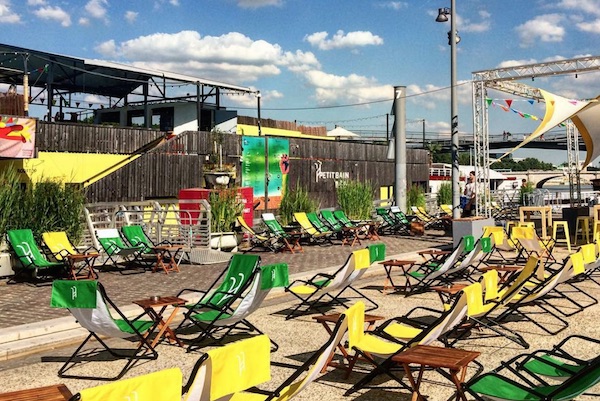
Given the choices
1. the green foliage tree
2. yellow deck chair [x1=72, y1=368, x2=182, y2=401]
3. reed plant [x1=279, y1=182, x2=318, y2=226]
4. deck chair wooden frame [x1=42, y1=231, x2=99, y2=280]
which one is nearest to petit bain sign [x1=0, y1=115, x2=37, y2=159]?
reed plant [x1=279, y1=182, x2=318, y2=226]

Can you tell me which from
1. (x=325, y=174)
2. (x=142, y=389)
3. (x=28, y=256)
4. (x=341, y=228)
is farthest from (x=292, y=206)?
(x=142, y=389)

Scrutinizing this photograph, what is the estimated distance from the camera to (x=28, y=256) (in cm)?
1060

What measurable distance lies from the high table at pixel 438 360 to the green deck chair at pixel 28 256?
25.2 ft

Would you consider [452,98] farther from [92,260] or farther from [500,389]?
[500,389]

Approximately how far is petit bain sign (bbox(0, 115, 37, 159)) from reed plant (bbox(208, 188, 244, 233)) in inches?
271

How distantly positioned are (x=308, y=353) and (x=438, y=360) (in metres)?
2.17

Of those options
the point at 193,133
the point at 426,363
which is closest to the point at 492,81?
the point at 193,133

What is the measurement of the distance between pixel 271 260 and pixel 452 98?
6925 mm

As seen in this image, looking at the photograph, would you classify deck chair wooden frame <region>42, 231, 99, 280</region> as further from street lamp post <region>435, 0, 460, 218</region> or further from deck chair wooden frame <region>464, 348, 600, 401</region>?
street lamp post <region>435, 0, 460, 218</region>

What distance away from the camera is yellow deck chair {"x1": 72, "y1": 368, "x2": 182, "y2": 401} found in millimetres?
2541

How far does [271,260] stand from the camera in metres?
14.0

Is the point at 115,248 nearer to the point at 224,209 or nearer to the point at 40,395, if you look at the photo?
the point at 224,209

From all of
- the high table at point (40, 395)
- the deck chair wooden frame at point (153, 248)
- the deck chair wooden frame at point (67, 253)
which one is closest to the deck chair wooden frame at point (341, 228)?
the deck chair wooden frame at point (153, 248)

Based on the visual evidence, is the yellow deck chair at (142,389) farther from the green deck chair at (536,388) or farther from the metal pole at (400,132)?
the metal pole at (400,132)
